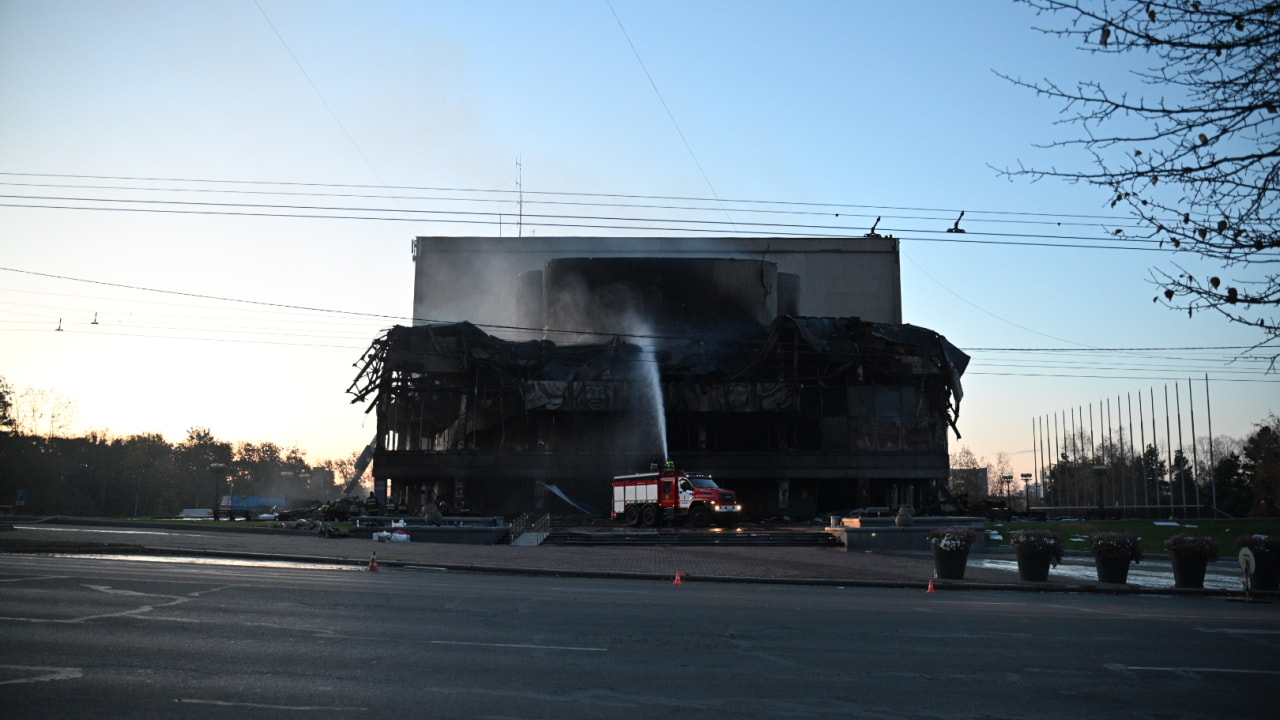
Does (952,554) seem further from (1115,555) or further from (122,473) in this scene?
(122,473)

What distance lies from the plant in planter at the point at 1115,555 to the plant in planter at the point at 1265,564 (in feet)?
7.62

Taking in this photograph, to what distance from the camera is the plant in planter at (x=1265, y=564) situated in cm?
2064

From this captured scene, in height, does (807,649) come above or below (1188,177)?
below

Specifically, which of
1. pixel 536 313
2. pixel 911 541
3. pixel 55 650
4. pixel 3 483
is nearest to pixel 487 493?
pixel 536 313

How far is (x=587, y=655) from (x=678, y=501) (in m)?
32.0

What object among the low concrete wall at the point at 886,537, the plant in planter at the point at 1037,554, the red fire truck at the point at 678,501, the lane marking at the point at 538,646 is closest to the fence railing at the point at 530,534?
the red fire truck at the point at 678,501

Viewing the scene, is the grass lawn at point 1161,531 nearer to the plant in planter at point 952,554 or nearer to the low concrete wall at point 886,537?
the low concrete wall at point 886,537

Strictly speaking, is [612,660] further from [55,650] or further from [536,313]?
[536,313]

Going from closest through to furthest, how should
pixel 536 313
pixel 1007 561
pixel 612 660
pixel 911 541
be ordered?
pixel 612 660 → pixel 1007 561 → pixel 911 541 → pixel 536 313

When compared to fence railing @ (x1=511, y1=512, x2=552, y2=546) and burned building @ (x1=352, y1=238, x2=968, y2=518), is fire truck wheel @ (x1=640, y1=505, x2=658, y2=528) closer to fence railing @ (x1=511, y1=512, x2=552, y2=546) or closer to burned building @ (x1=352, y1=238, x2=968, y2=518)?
fence railing @ (x1=511, y1=512, x2=552, y2=546)

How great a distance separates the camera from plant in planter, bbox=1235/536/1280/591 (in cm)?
2064

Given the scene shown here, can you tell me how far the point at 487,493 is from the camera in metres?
59.1

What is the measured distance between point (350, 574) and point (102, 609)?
7.97 meters

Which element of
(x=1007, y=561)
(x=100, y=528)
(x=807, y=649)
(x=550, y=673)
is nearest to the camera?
(x=550, y=673)
